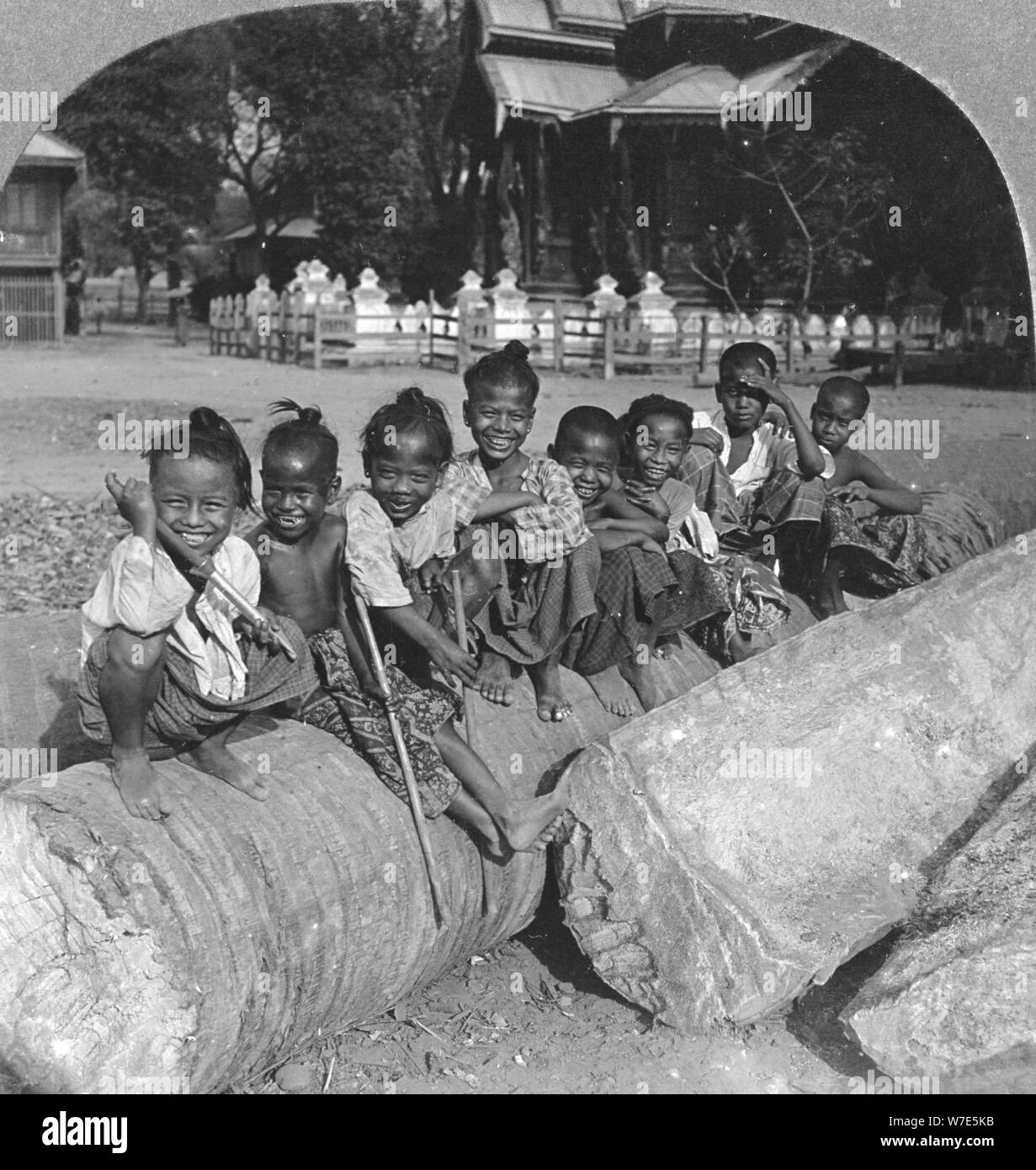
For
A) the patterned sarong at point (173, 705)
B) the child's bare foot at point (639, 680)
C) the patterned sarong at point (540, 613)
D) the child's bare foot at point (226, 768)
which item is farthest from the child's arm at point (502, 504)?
the child's bare foot at point (226, 768)

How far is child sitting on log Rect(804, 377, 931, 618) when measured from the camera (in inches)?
220

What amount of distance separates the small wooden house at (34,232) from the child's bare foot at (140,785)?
259 cm

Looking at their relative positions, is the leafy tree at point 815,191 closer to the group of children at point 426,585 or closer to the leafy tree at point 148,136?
the group of children at point 426,585

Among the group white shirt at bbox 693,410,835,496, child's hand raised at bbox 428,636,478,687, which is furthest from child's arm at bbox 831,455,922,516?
child's hand raised at bbox 428,636,478,687

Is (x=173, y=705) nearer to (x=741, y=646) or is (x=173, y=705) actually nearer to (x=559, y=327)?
(x=741, y=646)

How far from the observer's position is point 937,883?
3.73 metres

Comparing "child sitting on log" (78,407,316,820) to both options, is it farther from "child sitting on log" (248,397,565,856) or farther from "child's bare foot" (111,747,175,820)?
"child sitting on log" (248,397,565,856)

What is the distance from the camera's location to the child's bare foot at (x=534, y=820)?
3672 millimetres

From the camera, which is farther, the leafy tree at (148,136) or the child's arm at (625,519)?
the leafy tree at (148,136)

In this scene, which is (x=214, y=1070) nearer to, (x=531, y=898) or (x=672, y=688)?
(x=531, y=898)

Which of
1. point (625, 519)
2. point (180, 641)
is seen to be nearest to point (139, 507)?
point (180, 641)

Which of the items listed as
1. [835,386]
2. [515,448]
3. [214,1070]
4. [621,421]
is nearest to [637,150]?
[835,386]

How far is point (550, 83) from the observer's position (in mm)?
6672

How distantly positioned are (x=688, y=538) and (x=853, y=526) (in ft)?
3.10
